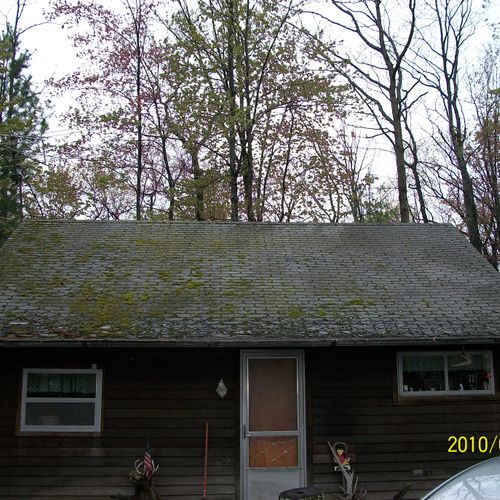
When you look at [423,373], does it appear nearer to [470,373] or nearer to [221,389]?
[470,373]

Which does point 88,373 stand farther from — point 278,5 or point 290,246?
point 278,5

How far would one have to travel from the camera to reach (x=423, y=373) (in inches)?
340

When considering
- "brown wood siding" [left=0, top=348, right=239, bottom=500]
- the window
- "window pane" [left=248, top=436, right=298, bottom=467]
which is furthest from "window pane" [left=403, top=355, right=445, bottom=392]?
"brown wood siding" [left=0, top=348, right=239, bottom=500]

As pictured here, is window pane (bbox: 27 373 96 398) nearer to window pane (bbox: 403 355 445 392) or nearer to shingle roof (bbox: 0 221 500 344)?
shingle roof (bbox: 0 221 500 344)

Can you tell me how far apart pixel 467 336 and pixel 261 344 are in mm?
2805

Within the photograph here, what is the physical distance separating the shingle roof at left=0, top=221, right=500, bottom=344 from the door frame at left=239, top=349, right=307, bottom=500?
0.58 m

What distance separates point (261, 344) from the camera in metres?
7.70

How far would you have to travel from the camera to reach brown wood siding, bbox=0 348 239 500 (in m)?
8.07

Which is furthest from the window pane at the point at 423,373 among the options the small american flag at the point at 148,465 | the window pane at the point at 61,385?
the window pane at the point at 61,385

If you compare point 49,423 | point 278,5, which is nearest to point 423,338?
point 49,423

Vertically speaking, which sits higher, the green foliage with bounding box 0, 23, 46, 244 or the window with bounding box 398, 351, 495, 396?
the green foliage with bounding box 0, 23, 46, 244

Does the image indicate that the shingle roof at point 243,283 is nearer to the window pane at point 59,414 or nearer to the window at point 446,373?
the window at point 446,373

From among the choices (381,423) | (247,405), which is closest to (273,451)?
(247,405)

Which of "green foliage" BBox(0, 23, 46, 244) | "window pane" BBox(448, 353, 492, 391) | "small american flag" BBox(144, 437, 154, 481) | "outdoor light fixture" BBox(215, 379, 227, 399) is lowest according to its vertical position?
"small american flag" BBox(144, 437, 154, 481)
